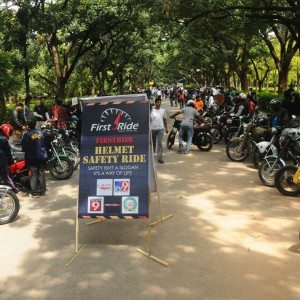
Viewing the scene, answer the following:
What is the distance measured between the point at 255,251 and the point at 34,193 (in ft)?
15.5

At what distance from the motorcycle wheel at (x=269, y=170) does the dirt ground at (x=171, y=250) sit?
240mm

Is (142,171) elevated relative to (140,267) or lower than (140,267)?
elevated

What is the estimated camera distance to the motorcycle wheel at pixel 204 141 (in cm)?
1287

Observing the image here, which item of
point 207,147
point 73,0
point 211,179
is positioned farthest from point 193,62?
point 211,179

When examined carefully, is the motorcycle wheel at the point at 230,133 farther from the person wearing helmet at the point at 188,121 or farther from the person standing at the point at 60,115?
the person standing at the point at 60,115

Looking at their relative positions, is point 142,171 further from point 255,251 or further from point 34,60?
point 34,60

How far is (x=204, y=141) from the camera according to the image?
12906 mm

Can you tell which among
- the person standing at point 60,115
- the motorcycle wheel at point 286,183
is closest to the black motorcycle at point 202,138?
the person standing at point 60,115

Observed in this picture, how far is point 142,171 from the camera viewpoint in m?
5.61

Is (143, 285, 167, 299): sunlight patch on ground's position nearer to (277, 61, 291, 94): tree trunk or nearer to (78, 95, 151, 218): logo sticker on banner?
(78, 95, 151, 218): logo sticker on banner

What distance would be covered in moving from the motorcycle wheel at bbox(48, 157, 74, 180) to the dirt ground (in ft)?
4.24

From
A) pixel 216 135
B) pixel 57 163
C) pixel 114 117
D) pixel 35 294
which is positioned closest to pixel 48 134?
pixel 57 163

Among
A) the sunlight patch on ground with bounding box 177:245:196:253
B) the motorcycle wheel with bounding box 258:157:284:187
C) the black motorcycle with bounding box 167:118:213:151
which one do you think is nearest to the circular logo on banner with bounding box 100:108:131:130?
the sunlight patch on ground with bounding box 177:245:196:253

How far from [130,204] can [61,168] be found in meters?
4.44
